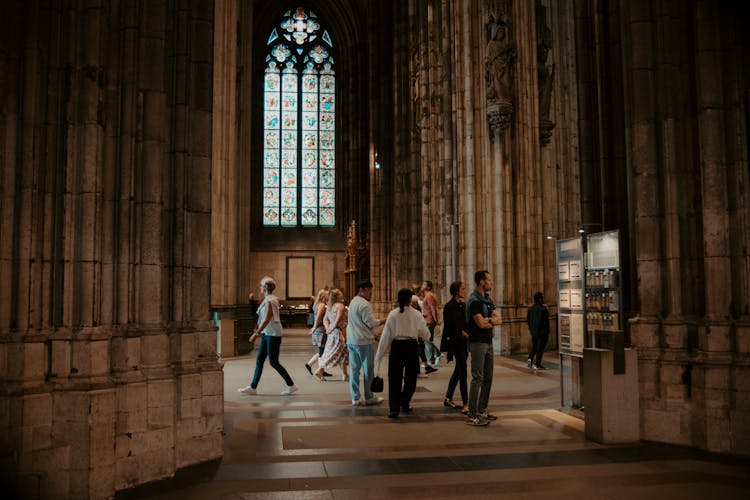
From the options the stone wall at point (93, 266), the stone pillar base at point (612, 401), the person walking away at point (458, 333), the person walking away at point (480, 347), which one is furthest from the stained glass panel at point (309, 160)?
the stone pillar base at point (612, 401)

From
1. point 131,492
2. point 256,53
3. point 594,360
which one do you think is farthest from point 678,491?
point 256,53

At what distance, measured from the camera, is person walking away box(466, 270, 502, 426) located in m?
8.10

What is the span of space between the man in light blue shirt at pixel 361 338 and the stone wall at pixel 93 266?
319 cm

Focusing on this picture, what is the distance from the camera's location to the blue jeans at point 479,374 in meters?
8.15

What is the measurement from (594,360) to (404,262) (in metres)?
21.1

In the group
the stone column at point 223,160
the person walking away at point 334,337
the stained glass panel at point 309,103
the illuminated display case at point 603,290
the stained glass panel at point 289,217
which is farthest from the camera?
the stained glass panel at point 309,103

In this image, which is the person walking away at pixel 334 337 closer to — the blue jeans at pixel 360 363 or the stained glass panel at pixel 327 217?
the blue jeans at pixel 360 363

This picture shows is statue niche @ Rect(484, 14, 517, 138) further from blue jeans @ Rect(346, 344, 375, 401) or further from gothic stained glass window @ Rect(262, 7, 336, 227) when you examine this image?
gothic stained glass window @ Rect(262, 7, 336, 227)

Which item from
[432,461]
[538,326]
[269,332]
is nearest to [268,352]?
[269,332]

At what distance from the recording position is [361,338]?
9.73 metres

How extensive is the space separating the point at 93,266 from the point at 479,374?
4688mm

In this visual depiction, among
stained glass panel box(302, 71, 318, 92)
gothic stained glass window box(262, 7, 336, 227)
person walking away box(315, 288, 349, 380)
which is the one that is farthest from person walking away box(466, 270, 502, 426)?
stained glass panel box(302, 71, 318, 92)

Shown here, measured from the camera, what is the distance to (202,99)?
719cm

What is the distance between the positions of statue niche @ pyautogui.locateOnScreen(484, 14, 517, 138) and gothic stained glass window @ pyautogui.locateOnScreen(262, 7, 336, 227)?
2027 centimetres
